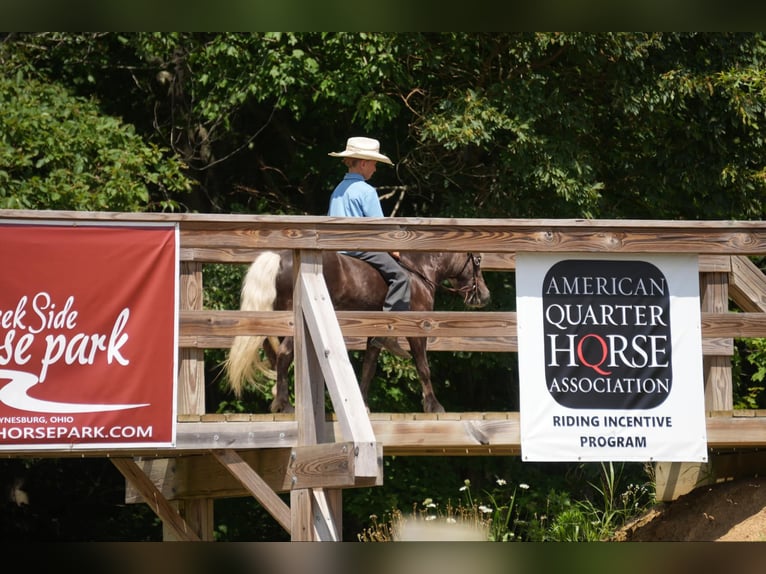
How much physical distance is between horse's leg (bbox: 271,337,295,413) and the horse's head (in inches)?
76.4

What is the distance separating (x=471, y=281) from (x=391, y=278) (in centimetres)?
117

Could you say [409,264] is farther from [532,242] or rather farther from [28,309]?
[28,309]

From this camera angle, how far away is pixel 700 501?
852cm

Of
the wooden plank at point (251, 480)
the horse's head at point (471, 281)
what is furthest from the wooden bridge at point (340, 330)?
the horse's head at point (471, 281)

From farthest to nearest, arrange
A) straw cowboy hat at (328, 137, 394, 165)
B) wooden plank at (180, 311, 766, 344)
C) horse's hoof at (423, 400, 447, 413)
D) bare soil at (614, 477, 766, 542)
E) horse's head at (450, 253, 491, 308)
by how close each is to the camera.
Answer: horse's head at (450, 253, 491, 308)
horse's hoof at (423, 400, 447, 413)
straw cowboy hat at (328, 137, 394, 165)
bare soil at (614, 477, 766, 542)
wooden plank at (180, 311, 766, 344)

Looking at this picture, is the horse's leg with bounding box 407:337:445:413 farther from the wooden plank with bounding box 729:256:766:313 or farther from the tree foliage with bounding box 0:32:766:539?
the tree foliage with bounding box 0:32:766:539

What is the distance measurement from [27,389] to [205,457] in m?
3.08

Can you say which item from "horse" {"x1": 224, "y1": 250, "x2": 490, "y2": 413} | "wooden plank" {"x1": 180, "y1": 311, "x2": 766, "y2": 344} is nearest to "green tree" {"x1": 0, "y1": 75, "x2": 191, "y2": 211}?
"horse" {"x1": 224, "y1": 250, "x2": 490, "y2": 413}

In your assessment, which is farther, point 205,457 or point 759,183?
point 759,183

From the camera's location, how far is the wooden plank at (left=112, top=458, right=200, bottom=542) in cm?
895

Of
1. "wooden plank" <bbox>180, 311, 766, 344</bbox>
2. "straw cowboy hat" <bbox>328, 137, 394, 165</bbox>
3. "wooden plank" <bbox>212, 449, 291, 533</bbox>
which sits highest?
"straw cowboy hat" <bbox>328, 137, 394, 165</bbox>

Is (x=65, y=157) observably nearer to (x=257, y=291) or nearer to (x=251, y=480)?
(x=257, y=291)
